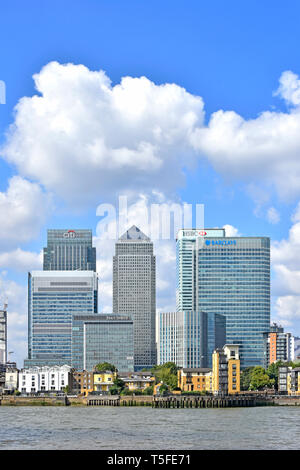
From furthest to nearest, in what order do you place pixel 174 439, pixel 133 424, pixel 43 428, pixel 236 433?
pixel 133 424 < pixel 43 428 < pixel 236 433 < pixel 174 439

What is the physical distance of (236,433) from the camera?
102m

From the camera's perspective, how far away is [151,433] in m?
101

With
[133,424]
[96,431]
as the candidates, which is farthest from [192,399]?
[96,431]

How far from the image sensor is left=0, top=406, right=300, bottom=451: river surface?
87125 mm

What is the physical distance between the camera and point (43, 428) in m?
111

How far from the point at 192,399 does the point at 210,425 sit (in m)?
75.1

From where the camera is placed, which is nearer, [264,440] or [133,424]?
[264,440]

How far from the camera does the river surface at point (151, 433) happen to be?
87.1 metres
